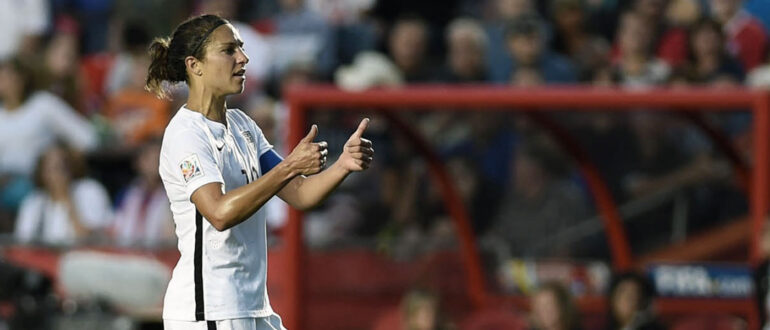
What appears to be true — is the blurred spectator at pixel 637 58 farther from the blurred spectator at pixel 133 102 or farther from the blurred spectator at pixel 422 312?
the blurred spectator at pixel 133 102

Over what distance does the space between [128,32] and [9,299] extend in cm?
325

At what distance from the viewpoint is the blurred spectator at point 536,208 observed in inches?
370

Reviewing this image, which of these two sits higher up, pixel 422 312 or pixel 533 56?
pixel 533 56

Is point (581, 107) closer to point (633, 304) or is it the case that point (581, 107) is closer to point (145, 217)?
point (633, 304)

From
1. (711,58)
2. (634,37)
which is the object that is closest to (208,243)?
(711,58)

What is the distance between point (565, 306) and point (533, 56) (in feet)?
7.23

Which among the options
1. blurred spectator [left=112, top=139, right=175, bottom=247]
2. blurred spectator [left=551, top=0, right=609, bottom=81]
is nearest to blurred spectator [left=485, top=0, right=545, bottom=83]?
blurred spectator [left=551, top=0, right=609, bottom=81]

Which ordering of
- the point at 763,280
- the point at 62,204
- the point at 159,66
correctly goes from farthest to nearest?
the point at 62,204, the point at 763,280, the point at 159,66

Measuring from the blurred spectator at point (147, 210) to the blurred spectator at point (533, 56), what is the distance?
2335 mm

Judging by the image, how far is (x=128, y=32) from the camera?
465 inches

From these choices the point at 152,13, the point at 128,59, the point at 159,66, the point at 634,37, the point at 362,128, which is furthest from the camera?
the point at 152,13

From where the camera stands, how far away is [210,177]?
4.49 metres

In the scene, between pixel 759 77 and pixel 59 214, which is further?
pixel 59 214

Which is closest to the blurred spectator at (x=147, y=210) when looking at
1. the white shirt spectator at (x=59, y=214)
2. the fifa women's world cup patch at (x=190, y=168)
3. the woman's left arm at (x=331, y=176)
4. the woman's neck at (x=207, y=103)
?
the white shirt spectator at (x=59, y=214)
